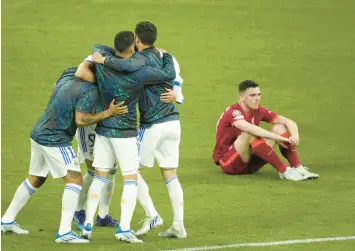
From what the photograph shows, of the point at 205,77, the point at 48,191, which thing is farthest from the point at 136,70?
the point at 205,77

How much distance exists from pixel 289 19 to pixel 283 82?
3.10 metres

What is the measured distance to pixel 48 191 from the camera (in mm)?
12414

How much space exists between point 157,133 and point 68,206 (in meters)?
1.11

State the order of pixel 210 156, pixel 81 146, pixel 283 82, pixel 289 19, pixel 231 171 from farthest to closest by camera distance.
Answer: pixel 289 19, pixel 283 82, pixel 210 156, pixel 231 171, pixel 81 146

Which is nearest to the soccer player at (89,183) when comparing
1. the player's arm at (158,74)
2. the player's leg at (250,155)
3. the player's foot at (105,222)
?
the player's foot at (105,222)

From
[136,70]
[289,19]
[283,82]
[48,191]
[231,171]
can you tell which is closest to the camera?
[136,70]

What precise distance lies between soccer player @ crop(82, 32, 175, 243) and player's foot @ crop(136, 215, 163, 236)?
45 cm

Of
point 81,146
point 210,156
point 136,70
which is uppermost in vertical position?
point 136,70

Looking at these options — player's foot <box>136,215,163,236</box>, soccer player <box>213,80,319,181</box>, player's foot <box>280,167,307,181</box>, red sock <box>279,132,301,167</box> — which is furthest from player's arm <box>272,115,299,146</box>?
player's foot <box>136,215,163,236</box>

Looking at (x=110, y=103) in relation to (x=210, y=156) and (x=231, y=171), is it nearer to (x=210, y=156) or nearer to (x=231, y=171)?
(x=231, y=171)

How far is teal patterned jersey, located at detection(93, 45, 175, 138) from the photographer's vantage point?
384 inches

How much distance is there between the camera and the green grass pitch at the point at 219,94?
10.9 metres

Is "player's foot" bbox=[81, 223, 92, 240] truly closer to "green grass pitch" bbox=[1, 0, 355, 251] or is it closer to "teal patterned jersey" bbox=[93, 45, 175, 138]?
"green grass pitch" bbox=[1, 0, 355, 251]

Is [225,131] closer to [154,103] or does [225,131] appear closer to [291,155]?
[291,155]
